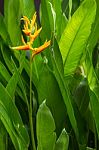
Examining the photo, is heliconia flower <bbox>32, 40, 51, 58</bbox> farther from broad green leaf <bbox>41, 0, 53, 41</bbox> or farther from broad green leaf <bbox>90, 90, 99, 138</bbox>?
broad green leaf <bbox>41, 0, 53, 41</bbox>

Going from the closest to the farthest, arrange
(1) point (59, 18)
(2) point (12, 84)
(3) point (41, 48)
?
(3) point (41, 48), (2) point (12, 84), (1) point (59, 18)

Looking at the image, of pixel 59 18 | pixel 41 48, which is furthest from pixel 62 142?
pixel 59 18

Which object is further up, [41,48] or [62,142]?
[41,48]

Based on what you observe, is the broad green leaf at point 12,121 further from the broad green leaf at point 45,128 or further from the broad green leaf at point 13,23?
the broad green leaf at point 13,23

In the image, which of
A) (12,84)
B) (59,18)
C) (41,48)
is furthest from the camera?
(59,18)

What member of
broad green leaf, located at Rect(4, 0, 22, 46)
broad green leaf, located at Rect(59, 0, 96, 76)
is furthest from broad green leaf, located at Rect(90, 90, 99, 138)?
broad green leaf, located at Rect(4, 0, 22, 46)

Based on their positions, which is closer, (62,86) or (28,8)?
(62,86)

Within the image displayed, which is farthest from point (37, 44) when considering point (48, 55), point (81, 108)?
point (81, 108)

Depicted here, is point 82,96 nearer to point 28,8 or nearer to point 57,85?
point 57,85
